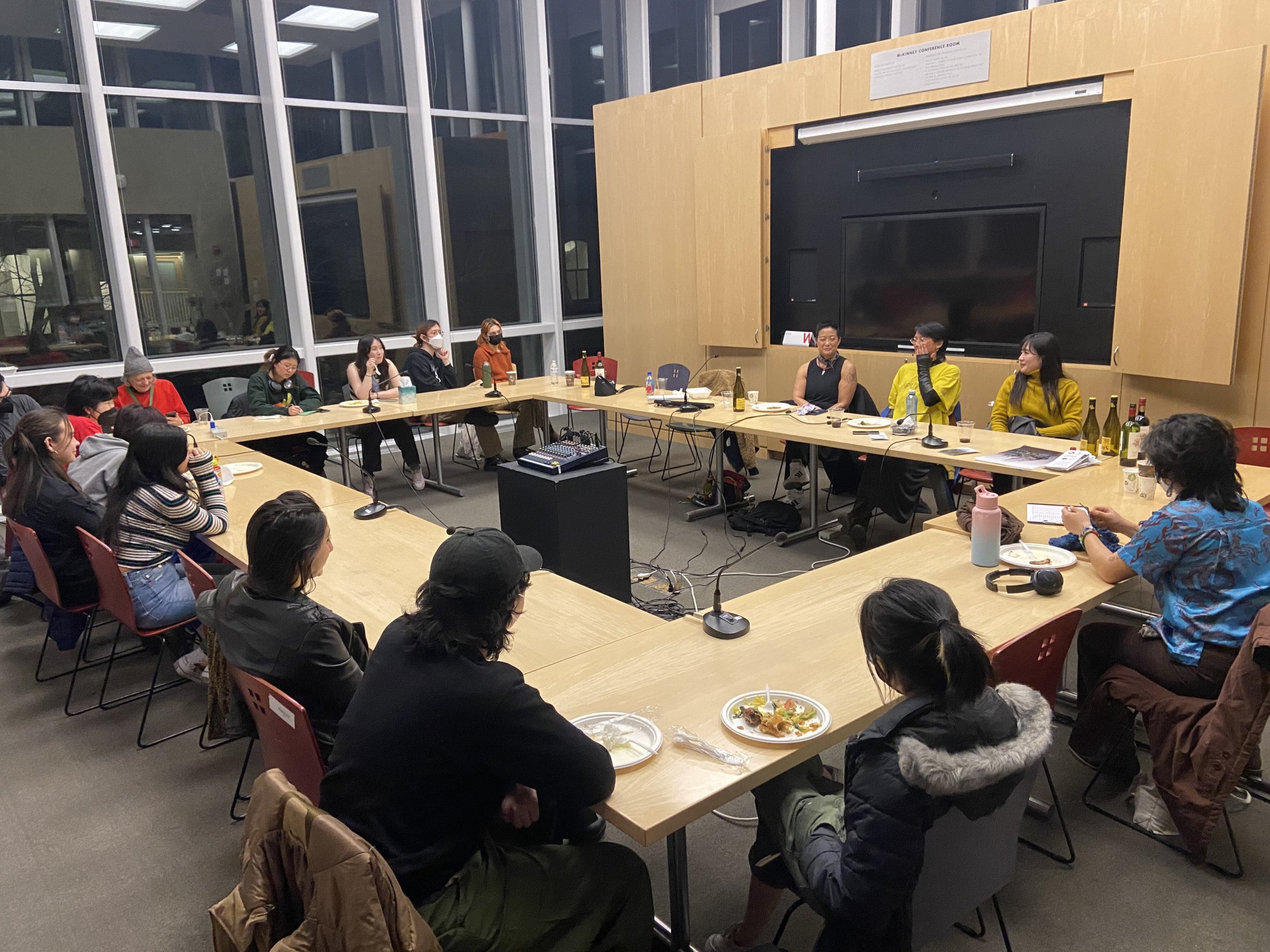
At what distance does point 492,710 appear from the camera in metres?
1.63

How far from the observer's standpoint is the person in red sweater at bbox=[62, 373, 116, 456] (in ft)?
15.6

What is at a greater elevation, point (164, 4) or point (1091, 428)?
point (164, 4)

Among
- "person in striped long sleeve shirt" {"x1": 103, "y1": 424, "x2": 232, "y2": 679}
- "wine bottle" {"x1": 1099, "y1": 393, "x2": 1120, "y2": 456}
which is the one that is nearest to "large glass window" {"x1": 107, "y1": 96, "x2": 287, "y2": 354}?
"person in striped long sleeve shirt" {"x1": 103, "y1": 424, "x2": 232, "y2": 679}

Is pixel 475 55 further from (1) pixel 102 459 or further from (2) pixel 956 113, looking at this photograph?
(1) pixel 102 459

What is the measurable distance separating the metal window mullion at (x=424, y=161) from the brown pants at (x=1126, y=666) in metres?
6.59

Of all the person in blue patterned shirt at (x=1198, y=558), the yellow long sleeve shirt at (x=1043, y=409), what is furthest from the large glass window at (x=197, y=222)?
the person in blue patterned shirt at (x=1198, y=558)

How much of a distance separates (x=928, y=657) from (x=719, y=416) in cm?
410

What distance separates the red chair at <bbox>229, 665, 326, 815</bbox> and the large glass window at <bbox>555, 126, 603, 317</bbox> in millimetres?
7462

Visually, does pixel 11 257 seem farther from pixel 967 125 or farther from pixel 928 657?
pixel 928 657

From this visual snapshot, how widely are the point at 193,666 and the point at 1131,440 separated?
3.86 meters

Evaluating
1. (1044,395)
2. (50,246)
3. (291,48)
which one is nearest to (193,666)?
(1044,395)

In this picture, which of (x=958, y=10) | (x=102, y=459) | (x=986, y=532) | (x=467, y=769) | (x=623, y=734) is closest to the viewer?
(x=467, y=769)

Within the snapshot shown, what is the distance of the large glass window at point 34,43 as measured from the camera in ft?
20.6

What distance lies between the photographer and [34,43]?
6375 millimetres
